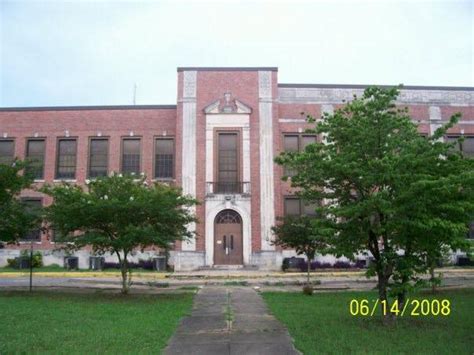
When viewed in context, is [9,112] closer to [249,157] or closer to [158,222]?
[249,157]

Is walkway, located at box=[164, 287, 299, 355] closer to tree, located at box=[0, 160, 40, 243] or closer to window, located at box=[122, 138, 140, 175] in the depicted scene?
tree, located at box=[0, 160, 40, 243]

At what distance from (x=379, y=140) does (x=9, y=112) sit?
31074 millimetres

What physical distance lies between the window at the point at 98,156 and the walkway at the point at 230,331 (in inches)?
826

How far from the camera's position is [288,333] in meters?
9.68

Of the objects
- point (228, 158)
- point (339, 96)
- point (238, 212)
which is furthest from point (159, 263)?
point (339, 96)

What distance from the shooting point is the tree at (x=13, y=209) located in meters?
16.9

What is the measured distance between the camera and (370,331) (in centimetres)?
973

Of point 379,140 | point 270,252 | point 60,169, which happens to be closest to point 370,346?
point 379,140

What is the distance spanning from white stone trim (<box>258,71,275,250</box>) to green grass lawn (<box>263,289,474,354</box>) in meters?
16.0

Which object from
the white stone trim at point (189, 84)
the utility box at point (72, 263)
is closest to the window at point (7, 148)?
the utility box at point (72, 263)

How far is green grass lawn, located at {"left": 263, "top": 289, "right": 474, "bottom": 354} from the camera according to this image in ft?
27.1
